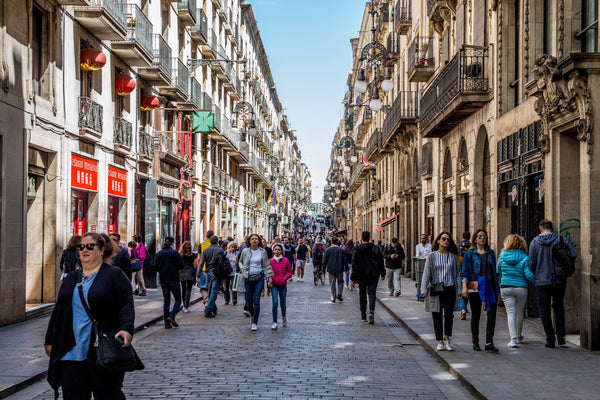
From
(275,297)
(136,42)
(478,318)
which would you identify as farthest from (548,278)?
(136,42)

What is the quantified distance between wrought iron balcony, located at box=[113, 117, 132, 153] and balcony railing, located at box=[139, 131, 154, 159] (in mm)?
1678

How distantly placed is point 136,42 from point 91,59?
2.96m

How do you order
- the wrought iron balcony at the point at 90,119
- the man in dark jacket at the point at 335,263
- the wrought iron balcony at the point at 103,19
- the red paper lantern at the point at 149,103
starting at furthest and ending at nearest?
the red paper lantern at the point at 149,103 < the man in dark jacket at the point at 335,263 < the wrought iron balcony at the point at 90,119 < the wrought iron balcony at the point at 103,19

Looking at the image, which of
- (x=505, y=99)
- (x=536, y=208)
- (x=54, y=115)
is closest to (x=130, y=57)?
(x=54, y=115)

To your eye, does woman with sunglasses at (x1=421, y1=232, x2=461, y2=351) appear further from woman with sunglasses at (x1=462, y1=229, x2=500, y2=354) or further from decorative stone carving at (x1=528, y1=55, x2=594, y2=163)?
decorative stone carving at (x1=528, y1=55, x2=594, y2=163)

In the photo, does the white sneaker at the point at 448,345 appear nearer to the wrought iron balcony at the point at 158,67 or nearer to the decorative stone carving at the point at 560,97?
the decorative stone carving at the point at 560,97

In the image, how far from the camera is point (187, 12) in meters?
28.3

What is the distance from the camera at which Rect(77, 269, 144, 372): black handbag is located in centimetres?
489

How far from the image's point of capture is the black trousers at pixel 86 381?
4.98 meters

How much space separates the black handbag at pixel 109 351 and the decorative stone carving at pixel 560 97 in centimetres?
719

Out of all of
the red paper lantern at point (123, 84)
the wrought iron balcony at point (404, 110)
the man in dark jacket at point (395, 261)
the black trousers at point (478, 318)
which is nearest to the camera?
the black trousers at point (478, 318)

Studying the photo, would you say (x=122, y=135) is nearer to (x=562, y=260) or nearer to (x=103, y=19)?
(x=103, y=19)

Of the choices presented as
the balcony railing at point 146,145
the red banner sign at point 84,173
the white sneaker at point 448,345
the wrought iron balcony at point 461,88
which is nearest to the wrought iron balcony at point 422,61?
the wrought iron balcony at point 461,88

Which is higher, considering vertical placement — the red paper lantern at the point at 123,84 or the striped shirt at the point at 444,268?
the red paper lantern at the point at 123,84
